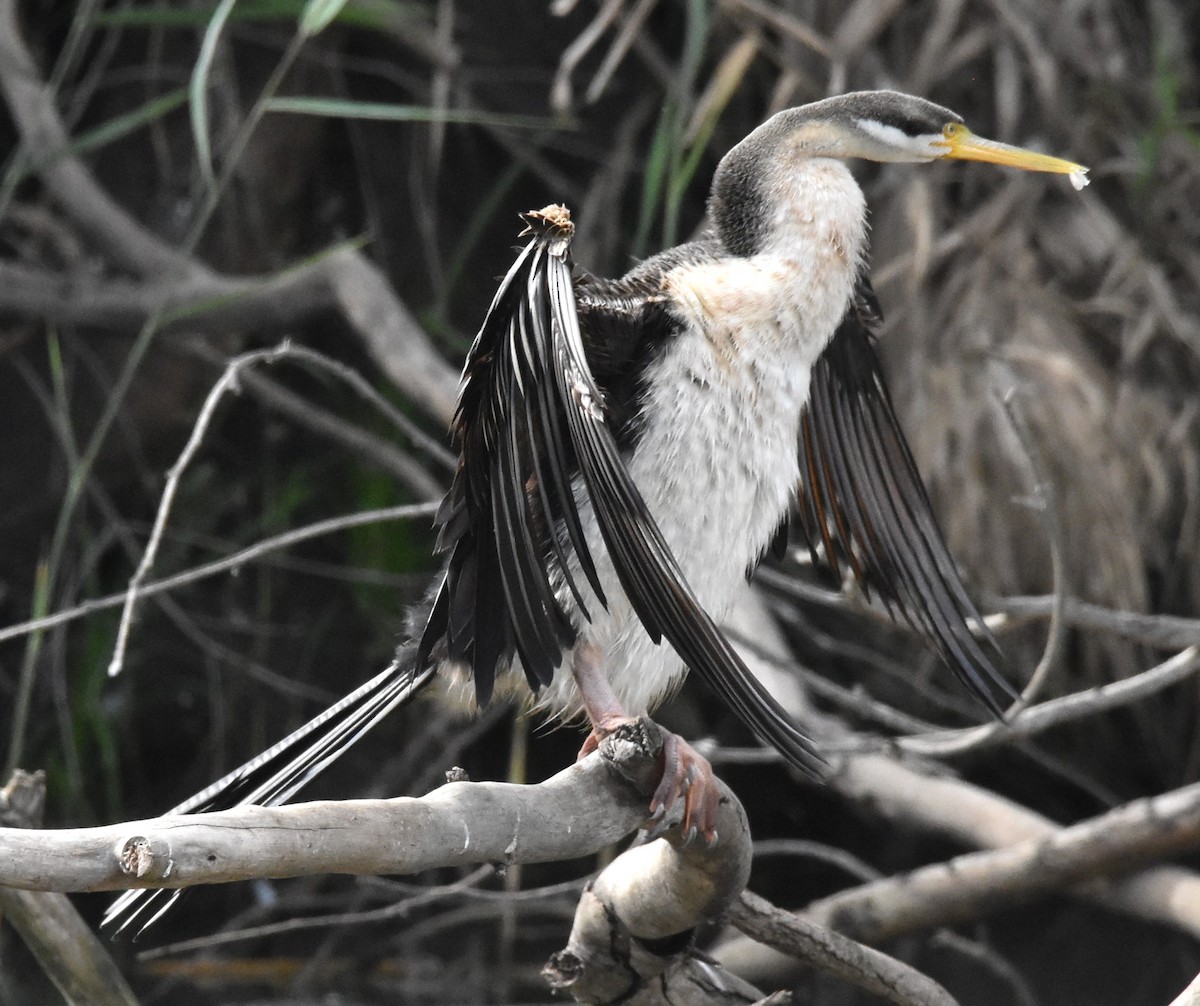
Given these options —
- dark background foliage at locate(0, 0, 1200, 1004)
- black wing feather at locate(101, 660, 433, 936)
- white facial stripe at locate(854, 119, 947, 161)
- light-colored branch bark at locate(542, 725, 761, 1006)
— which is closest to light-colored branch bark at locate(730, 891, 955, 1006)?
light-colored branch bark at locate(542, 725, 761, 1006)

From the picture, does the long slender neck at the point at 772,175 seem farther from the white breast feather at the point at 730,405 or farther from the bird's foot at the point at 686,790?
the bird's foot at the point at 686,790

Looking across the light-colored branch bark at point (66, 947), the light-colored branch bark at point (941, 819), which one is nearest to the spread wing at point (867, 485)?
the light-colored branch bark at point (941, 819)

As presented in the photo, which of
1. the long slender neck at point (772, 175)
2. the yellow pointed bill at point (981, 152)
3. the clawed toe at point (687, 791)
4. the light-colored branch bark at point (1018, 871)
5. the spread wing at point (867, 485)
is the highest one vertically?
the yellow pointed bill at point (981, 152)

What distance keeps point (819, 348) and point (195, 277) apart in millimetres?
1455

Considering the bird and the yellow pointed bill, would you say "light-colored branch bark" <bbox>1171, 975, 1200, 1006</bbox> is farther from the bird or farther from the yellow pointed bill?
the yellow pointed bill

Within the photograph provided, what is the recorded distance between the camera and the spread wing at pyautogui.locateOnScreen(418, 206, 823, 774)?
1082mm

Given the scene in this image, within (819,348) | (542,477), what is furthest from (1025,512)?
(542,477)

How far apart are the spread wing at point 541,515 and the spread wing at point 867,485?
373mm

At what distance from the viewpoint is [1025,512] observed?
2404mm

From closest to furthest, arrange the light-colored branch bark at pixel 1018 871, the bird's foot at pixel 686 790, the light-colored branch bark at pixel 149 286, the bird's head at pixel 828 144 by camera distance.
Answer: the bird's foot at pixel 686 790
the bird's head at pixel 828 144
the light-colored branch bark at pixel 1018 871
the light-colored branch bark at pixel 149 286

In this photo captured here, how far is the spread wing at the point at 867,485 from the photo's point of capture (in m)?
1.60

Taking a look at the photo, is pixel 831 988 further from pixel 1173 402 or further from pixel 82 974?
pixel 82 974

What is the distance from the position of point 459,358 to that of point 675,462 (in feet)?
5.04

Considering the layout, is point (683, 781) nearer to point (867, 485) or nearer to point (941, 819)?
point (867, 485)
